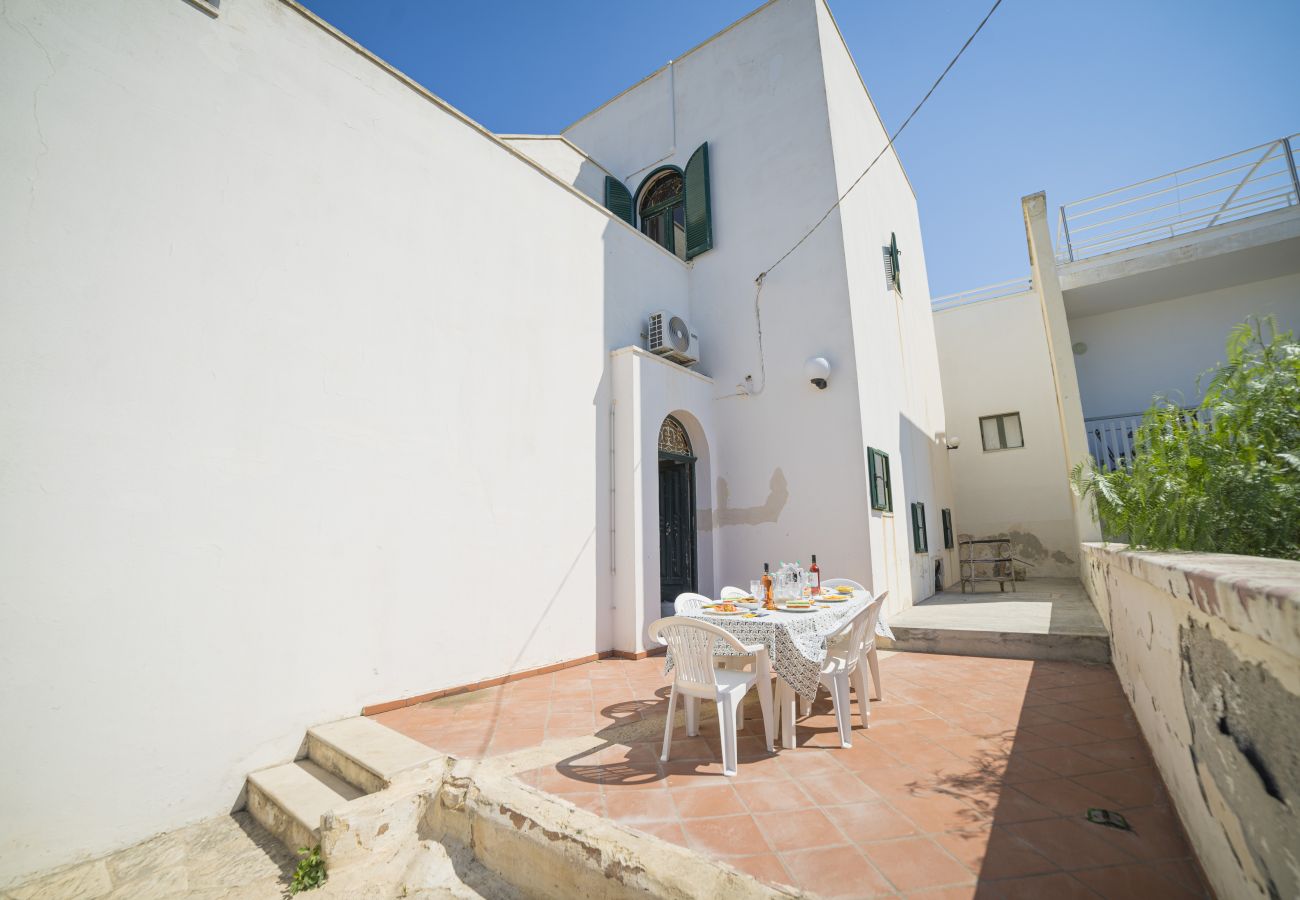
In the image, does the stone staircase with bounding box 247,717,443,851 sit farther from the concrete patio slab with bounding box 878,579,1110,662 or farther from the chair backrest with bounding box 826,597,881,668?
the concrete patio slab with bounding box 878,579,1110,662

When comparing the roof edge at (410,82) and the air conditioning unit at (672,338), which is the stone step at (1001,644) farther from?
the roof edge at (410,82)

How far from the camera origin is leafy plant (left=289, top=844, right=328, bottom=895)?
6.74 feet

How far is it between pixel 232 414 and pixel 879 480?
594cm

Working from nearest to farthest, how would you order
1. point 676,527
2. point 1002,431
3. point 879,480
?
point 879,480, point 676,527, point 1002,431

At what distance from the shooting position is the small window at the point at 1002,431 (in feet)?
33.3

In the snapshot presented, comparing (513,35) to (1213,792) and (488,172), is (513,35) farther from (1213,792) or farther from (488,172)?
(1213,792)

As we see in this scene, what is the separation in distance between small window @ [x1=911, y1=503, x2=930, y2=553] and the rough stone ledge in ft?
19.6

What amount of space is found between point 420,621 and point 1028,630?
17.0 feet

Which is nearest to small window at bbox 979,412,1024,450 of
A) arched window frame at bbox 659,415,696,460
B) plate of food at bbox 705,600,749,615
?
arched window frame at bbox 659,415,696,460

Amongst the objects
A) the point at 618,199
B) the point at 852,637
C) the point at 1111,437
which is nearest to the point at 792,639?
the point at 852,637

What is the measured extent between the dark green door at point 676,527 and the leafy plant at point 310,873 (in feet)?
14.2

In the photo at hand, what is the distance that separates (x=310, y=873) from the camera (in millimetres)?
2096

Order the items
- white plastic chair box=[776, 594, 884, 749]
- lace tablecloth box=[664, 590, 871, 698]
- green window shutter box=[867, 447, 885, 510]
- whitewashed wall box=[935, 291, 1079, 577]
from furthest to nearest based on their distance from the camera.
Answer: whitewashed wall box=[935, 291, 1079, 577], green window shutter box=[867, 447, 885, 510], white plastic chair box=[776, 594, 884, 749], lace tablecloth box=[664, 590, 871, 698]

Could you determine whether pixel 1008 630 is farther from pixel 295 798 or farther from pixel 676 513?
pixel 295 798
